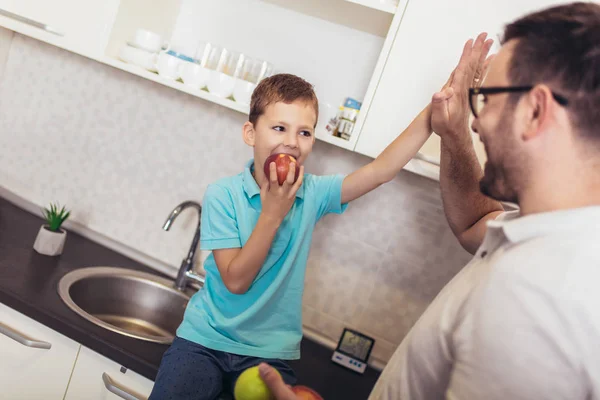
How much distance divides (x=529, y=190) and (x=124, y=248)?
5.10 feet

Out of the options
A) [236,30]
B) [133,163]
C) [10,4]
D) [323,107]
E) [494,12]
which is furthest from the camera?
[133,163]

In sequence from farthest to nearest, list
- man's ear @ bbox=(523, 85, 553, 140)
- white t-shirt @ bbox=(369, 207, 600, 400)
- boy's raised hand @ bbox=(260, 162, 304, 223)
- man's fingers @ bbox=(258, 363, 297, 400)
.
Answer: boy's raised hand @ bbox=(260, 162, 304, 223) < man's fingers @ bbox=(258, 363, 297, 400) < man's ear @ bbox=(523, 85, 553, 140) < white t-shirt @ bbox=(369, 207, 600, 400)

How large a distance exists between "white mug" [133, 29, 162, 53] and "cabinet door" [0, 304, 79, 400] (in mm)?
807

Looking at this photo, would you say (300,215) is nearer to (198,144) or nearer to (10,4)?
(198,144)

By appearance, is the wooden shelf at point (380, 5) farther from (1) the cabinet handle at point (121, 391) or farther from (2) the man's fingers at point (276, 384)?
(1) the cabinet handle at point (121, 391)

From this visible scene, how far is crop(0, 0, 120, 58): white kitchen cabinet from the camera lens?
1.65 meters

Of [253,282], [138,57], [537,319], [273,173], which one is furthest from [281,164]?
[537,319]

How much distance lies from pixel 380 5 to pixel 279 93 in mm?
347

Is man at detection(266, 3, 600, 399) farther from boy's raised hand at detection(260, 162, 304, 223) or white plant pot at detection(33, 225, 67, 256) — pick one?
white plant pot at detection(33, 225, 67, 256)

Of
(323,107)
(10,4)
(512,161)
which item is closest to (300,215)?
(323,107)

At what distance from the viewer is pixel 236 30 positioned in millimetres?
1896

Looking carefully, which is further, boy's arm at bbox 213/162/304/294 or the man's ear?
boy's arm at bbox 213/162/304/294

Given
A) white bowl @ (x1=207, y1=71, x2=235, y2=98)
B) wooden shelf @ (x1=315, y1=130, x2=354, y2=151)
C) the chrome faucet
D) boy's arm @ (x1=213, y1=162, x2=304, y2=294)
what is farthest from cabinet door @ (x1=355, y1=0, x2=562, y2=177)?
the chrome faucet

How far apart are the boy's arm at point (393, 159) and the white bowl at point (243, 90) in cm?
36
